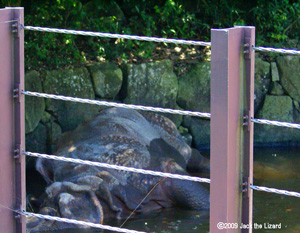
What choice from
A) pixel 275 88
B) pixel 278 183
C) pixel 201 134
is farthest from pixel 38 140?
pixel 275 88

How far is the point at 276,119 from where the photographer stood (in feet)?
23.7

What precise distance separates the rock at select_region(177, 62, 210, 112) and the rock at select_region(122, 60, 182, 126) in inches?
4.9

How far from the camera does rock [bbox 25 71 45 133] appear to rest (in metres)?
6.31

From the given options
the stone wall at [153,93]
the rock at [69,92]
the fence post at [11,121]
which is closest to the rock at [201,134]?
the stone wall at [153,93]

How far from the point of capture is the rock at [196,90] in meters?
7.12

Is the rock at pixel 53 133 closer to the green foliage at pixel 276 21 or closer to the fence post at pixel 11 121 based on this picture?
the green foliage at pixel 276 21

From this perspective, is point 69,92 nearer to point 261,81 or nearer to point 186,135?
point 186,135

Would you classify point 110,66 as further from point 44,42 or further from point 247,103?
point 247,103

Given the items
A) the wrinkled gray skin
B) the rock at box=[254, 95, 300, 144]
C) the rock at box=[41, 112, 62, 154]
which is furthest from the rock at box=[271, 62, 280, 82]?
the rock at box=[41, 112, 62, 154]

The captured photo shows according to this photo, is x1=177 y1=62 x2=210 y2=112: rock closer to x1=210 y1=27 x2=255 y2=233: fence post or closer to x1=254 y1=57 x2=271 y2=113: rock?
x1=254 y1=57 x2=271 y2=113: rock

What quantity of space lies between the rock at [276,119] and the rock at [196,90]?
0.71m

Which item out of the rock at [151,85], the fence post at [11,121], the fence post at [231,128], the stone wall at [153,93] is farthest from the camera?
the rock at [151,85]

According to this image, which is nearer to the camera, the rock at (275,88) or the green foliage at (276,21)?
the rock at (275,88)

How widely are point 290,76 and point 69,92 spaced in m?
2.75
